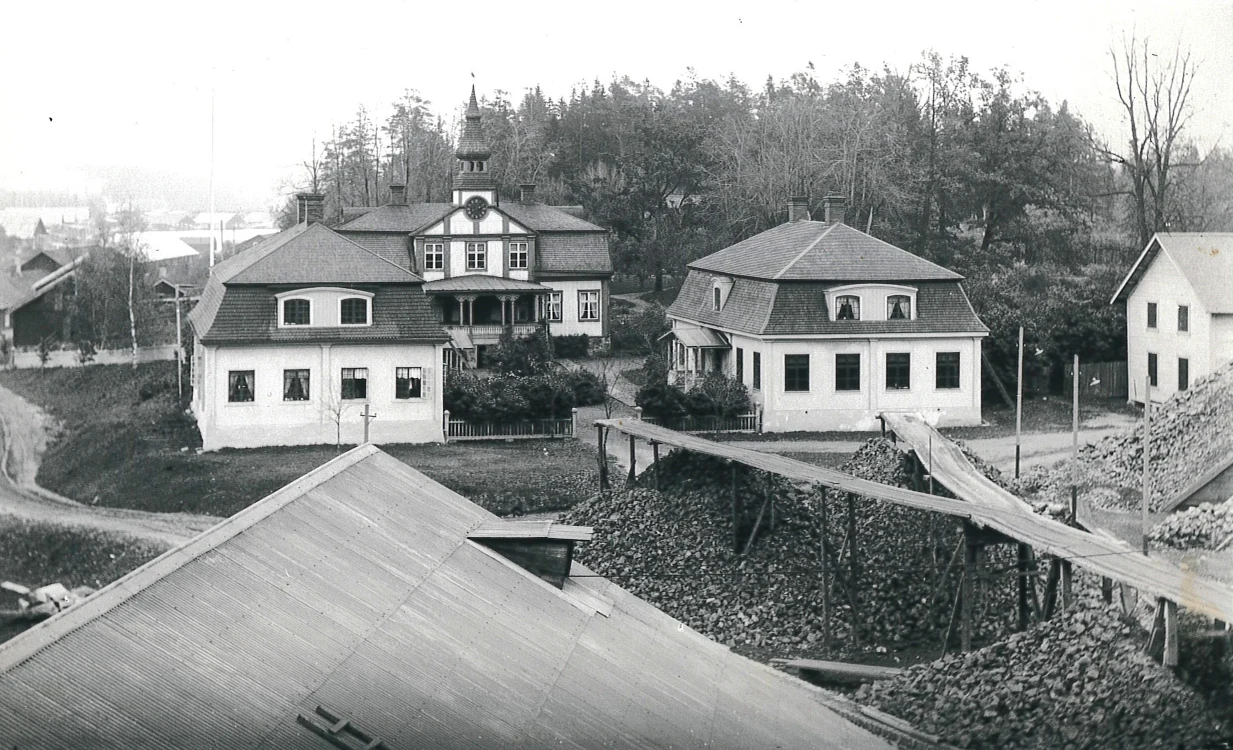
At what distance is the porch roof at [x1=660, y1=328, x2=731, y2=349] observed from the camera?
61.3 feet

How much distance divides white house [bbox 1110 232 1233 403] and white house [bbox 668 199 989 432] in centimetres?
243

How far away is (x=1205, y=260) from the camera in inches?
549

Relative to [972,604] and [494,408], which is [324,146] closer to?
[494,408]

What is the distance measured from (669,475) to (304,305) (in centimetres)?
527

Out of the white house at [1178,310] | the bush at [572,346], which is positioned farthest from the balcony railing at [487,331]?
the white house at [1178,310]

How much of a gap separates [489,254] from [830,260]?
649 centimetres

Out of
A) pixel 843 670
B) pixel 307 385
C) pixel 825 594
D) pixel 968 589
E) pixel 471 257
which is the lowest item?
pixel 843 670

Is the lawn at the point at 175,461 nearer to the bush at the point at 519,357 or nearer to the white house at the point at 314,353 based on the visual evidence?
the white house at the point at 314,353

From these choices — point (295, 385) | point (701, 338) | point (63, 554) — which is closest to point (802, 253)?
point (701, 338)

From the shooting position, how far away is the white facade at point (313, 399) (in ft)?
54.5

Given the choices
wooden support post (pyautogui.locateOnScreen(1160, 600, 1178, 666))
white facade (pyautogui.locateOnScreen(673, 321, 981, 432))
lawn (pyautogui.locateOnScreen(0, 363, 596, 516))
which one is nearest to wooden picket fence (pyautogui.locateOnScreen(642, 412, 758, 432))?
white facade (pyautogui.locateOnScreen(673, 321, 981, 432))

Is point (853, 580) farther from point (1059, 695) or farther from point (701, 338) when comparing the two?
point (701, 338)

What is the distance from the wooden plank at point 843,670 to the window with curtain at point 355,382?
703 cm

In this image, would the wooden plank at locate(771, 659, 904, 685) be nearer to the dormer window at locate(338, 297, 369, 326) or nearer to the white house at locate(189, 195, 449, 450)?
the white house at locate(189, 195, 449, 450)
